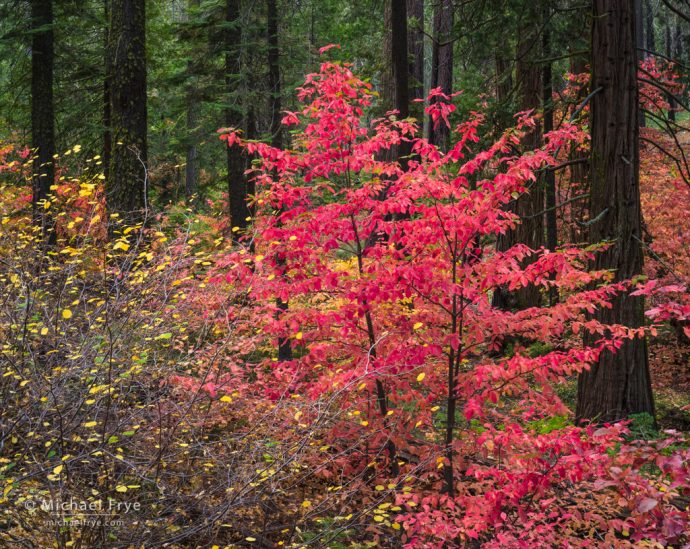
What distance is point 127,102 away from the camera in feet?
32.0

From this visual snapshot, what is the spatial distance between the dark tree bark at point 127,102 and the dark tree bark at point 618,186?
6.94 metres

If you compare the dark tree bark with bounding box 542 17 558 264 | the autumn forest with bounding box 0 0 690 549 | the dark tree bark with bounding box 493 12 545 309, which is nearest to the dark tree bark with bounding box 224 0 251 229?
the autumn forest with bounding box 0 0 690 549

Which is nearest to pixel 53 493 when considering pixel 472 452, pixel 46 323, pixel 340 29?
pixel 46 323

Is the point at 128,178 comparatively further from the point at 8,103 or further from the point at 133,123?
the point at 8,103

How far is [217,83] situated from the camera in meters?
17.2

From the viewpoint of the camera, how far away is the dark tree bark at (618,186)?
7.75 m

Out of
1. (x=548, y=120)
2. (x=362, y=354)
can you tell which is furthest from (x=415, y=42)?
(x=362, y=354)

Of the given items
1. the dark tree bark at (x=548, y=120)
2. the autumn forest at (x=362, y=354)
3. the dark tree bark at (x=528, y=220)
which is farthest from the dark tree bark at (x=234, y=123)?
the dark tree bark at (x=548, y=120)

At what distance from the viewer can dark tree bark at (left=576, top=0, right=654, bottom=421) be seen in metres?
7.75

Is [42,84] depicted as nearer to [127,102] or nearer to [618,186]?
[127,102]

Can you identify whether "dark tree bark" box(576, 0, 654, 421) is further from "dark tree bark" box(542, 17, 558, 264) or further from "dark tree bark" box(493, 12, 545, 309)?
"dark tree bark" box(493, 12, 545, 309)

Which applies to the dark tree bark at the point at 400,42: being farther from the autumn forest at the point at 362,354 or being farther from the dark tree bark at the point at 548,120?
the dark tree bark at the point at 548,120

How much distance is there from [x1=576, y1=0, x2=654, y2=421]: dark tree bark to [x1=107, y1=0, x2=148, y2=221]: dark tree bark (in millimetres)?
6944

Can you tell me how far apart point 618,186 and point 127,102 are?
7.64 metres
